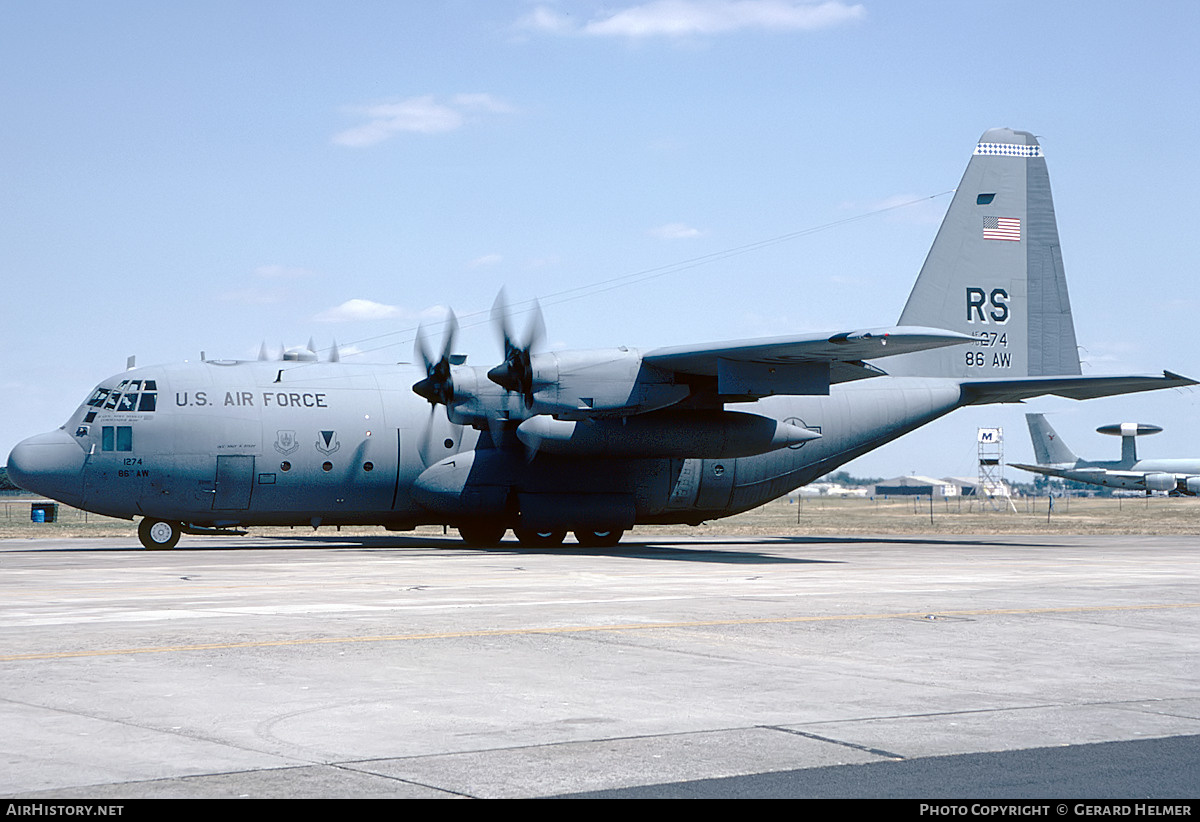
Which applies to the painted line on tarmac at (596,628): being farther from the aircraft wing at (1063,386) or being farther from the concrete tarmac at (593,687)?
the aircraft wing at (1063,386)

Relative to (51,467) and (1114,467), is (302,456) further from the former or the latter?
(1114,467)

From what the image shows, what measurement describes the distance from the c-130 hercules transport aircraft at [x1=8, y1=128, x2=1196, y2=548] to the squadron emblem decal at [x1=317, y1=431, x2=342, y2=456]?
0.03m

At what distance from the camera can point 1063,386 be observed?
104 ft

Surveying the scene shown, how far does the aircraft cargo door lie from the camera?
28.5 metres

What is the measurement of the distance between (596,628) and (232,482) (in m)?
17.5

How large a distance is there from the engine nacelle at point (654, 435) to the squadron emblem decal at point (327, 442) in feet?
14.0

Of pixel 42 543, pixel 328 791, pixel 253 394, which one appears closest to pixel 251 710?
pixel 328 791

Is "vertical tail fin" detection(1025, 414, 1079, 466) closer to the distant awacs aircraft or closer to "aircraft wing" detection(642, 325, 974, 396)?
the distant awacs aircraft

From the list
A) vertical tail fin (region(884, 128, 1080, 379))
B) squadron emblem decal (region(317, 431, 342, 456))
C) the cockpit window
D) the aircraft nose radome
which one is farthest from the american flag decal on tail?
the aircraft nose radome

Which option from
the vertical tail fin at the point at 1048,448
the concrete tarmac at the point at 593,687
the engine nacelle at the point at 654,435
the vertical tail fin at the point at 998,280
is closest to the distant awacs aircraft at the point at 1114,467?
the vertical tail fin at the point at 1048,448

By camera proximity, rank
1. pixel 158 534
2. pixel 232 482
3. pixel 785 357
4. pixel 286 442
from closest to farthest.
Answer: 1. pixel 785 357
2. pixel 232 482
3. pixel 286 442
4. pixel 158 534

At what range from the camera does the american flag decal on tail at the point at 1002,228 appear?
3506cm

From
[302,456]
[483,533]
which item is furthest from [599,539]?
[302,456]

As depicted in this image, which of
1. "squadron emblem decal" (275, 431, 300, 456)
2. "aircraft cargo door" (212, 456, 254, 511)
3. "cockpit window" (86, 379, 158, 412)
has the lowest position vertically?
"aircraft cargo door" (212, 456, 254, 511)
